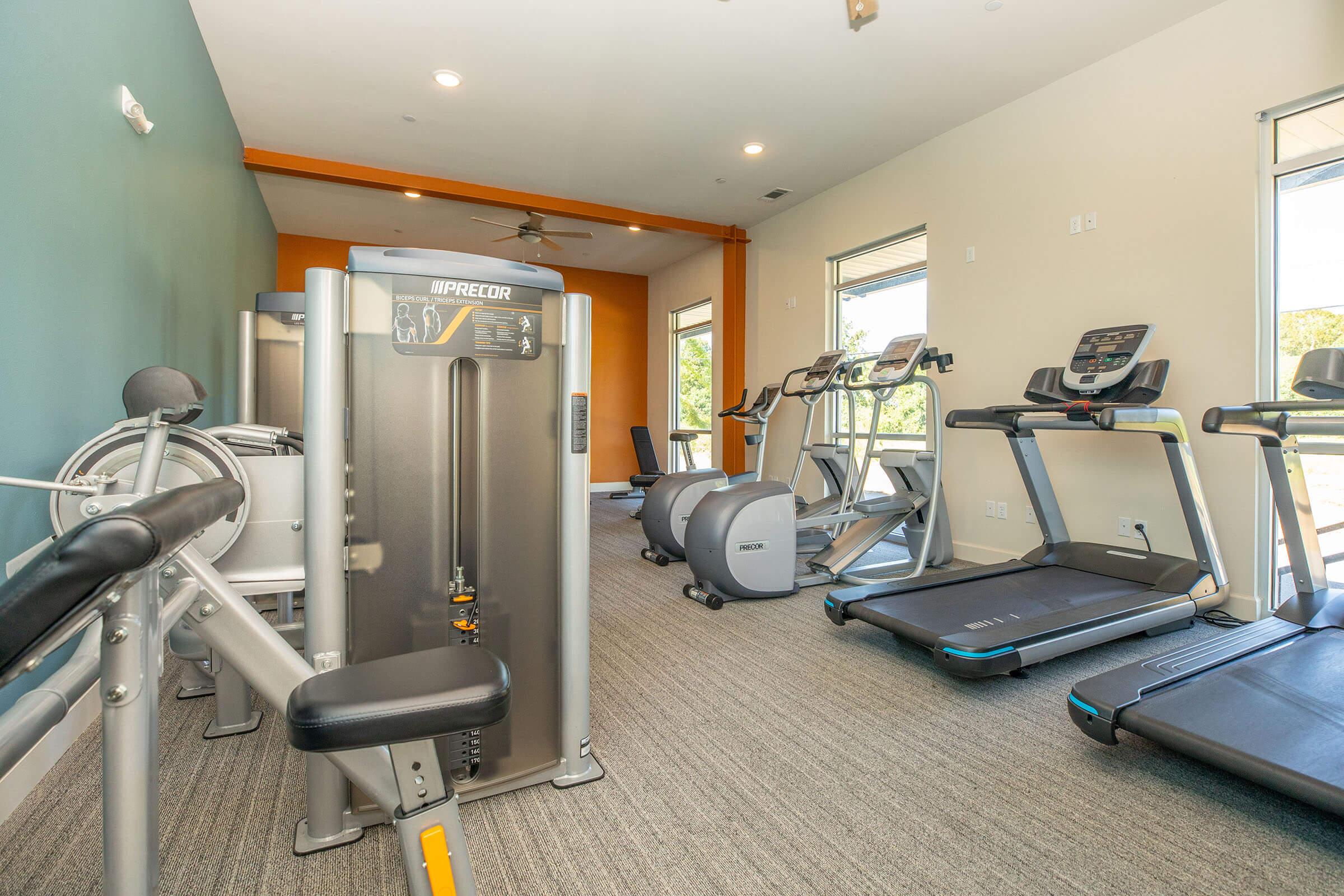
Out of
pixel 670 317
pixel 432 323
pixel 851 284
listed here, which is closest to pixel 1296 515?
pixel 432 323

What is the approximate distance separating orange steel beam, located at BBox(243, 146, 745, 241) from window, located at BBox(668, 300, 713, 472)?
1.42m

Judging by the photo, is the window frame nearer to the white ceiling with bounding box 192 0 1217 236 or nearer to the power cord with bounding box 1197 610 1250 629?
the white ceiling with bounding box 192 0 1217 236

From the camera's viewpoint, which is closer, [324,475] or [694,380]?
[324,475]

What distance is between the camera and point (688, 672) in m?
2.57

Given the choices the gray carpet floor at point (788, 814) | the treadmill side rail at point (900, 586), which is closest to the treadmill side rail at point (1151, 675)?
the gray carpet floor at point (788, 814)

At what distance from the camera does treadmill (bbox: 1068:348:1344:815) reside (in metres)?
1.58

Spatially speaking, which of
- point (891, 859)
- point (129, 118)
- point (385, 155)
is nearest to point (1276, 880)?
point (891, 859)

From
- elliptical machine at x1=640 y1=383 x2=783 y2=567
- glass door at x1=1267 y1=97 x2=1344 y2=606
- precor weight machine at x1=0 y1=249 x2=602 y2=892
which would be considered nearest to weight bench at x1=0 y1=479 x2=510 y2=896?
precor weight machine at x1=0 y1=249 x2=602 y2=892

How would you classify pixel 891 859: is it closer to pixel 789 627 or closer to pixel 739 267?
pixel 789 627

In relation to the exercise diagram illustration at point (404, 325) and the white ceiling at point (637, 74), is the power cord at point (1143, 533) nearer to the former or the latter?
the white ceiling at point (637, 74)

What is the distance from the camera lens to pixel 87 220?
2229mm

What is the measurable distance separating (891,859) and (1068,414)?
2372 millimetres

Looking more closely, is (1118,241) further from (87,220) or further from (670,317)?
(670,317)

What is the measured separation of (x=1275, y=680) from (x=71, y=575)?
2.81 m
